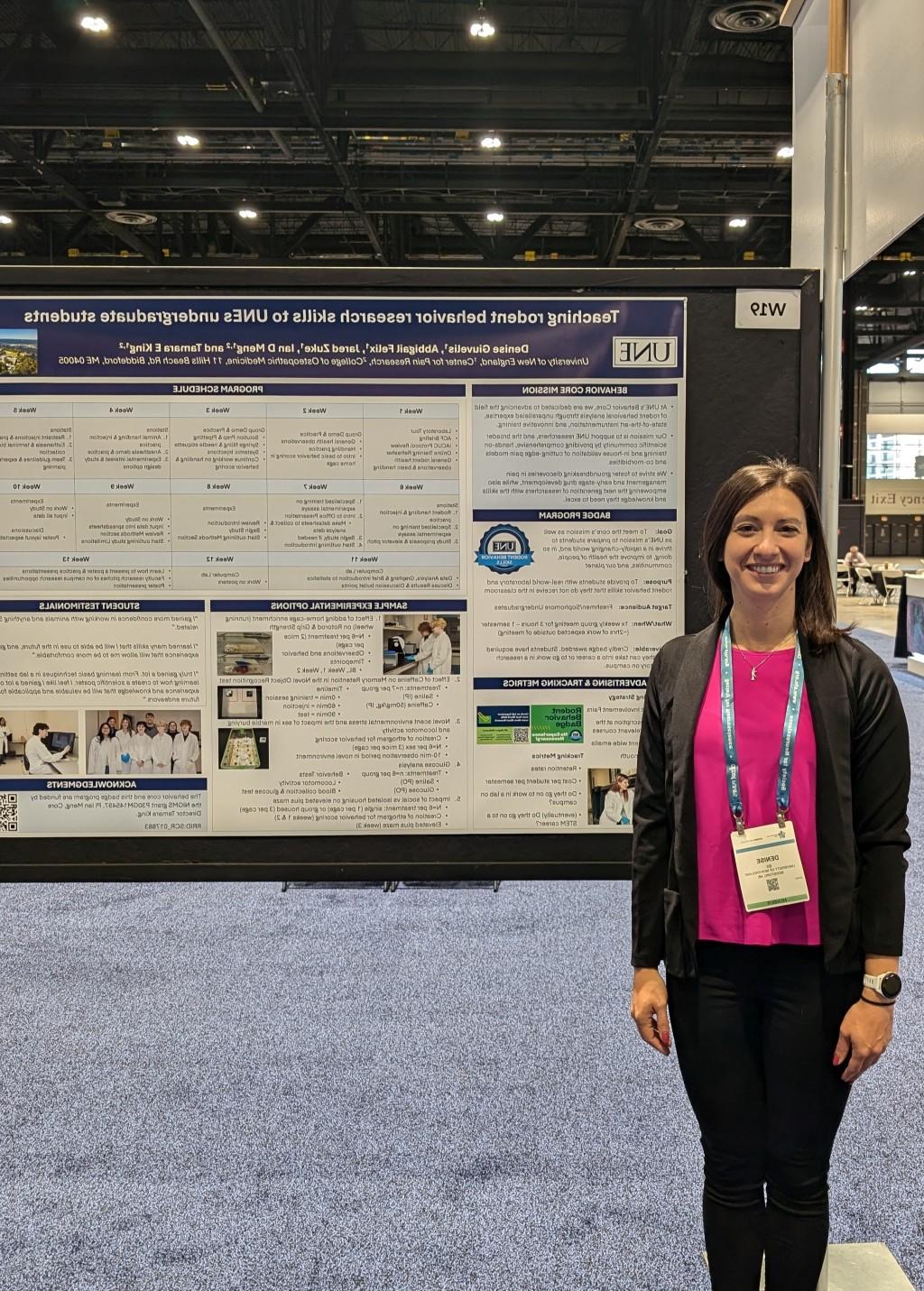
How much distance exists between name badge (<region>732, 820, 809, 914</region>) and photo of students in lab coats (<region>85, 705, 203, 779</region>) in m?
0.83

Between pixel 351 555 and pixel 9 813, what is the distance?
2.25ft

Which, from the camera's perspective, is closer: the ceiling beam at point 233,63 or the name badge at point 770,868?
the name badge at point 770,868

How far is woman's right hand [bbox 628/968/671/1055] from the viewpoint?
145 cm

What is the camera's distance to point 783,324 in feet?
4.79

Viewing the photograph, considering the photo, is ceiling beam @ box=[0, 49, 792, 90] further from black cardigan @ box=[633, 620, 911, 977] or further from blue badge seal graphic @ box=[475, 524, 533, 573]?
black cardigan @ box=[633, 620, 911, 977]

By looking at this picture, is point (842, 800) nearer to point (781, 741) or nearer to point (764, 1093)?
point (781, 741)

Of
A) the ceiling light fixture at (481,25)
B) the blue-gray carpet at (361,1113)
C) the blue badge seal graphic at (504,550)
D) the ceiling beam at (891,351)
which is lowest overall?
the blue-gray carpet at (361,1113)

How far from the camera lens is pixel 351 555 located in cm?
148

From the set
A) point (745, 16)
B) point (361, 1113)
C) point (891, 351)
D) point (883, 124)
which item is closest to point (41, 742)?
point (361, 1113)

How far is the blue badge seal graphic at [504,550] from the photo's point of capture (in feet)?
4.87

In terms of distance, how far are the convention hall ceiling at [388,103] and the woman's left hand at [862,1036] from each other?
6.49 meters

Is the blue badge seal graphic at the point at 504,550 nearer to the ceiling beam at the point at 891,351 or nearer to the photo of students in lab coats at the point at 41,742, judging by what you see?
the photo of students in lab coats at the point at 41,742

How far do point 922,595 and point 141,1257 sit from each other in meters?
9.27

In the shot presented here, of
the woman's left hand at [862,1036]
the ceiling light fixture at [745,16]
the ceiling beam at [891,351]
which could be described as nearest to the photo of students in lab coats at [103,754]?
the woman's left hand at [862,1036]
